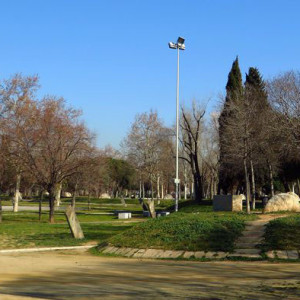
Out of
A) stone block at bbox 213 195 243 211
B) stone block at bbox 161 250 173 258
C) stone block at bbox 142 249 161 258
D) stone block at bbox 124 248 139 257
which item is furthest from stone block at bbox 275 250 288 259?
stone block at bbox 213 195 243 211

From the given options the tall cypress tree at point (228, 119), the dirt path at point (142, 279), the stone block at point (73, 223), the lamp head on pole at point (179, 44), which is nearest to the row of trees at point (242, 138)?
the tall cypress tree at point (228, 119)

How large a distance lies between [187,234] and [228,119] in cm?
2724

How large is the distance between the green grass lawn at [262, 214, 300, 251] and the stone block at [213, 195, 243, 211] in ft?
62.4

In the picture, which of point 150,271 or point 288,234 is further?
point 288,234

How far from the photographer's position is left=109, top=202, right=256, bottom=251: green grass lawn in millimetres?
16406

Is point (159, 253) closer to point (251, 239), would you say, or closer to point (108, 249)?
point (108, 249)

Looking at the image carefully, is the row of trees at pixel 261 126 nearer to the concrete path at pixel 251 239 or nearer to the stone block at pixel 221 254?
the concrete path at pixel 251 239

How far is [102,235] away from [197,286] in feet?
48.5

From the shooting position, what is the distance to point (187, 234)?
17.2m

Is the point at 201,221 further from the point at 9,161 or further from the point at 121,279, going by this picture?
the point at 9,161

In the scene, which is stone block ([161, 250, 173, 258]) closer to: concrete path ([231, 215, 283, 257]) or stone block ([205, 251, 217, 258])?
stone block ([205, 251, 217, 258])

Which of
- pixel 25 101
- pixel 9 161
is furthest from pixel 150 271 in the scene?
pixel 25 101

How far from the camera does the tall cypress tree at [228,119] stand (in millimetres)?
46125

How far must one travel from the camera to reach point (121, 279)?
36.6ft
